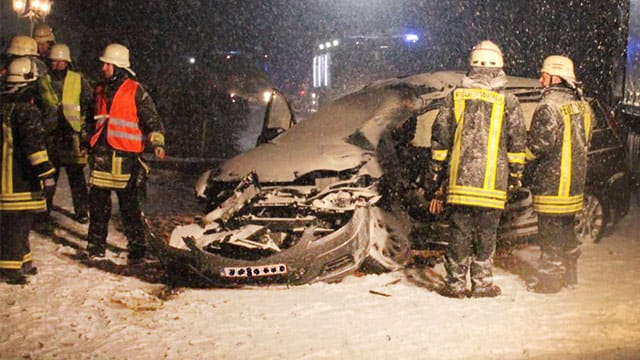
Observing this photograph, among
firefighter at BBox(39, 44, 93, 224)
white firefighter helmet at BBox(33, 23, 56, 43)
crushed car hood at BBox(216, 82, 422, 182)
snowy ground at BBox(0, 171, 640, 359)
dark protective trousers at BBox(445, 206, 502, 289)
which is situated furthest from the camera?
white firefighter helmet at BBox(33, 23, 56, 43)

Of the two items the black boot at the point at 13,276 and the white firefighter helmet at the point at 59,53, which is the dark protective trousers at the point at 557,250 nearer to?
the black boot at the point at 13,276

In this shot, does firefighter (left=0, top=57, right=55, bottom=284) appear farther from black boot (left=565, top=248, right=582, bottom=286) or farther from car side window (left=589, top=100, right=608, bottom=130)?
car side window (left=589, top=100, right=608, bottom=130)

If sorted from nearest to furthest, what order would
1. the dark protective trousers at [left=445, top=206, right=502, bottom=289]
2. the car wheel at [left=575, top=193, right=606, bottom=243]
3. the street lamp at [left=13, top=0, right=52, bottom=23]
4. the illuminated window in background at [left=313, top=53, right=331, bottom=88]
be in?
the dark protective trousers at [left=445, top=206, right=502, bottom=289] < the car wheel at [left=575, top=193, right=606, bottom=243] < the street lamp at [left=13, top=0, right=52, bottom=23] < the illuminated window in background at [left=313, top=53, right=331, bottom=88]

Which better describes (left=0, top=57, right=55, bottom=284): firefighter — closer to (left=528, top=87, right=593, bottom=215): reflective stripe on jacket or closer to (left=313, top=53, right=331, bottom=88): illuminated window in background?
(left=528, top=87, right=593, bottom=215): reflective stripe on jacket

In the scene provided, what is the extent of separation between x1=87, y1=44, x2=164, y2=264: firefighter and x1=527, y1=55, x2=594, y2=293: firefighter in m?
3.23

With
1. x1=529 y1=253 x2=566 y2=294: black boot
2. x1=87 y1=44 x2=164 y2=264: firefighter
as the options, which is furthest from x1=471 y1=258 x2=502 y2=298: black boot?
x1=87 y1=44 x2=164 y2=264: firefighter

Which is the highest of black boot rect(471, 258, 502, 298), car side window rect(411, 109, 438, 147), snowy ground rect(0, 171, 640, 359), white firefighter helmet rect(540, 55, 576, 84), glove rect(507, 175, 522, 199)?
white firefighter helmet rect(540, 55, 576, 84)

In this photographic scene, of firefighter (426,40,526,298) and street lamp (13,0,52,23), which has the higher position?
street lamp (13,0,52,23)

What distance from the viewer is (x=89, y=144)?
20.3 ft

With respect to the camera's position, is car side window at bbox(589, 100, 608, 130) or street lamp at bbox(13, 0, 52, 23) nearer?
car side window at bbox(589, 100, 608, 130)

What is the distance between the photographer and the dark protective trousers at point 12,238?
5523 millimetres

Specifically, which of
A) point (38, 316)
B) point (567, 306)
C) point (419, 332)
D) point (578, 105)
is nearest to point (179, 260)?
point (38, 316)

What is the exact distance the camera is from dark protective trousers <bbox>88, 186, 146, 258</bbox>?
6.22 metres

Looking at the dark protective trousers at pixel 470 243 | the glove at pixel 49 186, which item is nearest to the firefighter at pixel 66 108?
the glove at pixel 49 186
